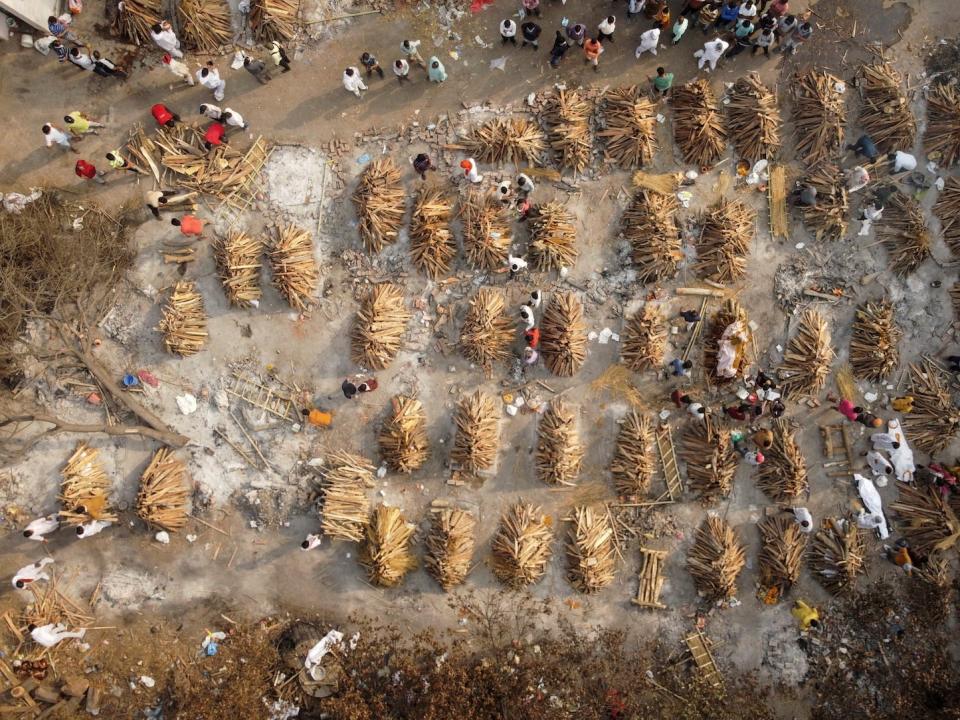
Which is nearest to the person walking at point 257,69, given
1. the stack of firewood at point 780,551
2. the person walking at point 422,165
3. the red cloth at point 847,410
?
the person walking at point 422,165

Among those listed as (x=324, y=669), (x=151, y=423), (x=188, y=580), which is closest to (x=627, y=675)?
(x=324, y=669)

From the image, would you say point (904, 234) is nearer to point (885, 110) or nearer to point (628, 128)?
point (885, 110)

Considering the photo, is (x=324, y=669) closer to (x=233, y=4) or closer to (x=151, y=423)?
(x=151, y=423)

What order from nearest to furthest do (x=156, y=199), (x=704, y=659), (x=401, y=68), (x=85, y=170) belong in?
(x=401, y=68) → (x=85, y=170) → (x=156, y=199) → (x=704, y=659)

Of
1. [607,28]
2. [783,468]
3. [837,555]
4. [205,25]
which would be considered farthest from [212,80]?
[837,555]

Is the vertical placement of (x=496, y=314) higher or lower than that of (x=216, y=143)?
lower

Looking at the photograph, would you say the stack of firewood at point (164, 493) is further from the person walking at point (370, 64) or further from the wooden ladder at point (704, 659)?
the wooden ladder at point (704, 659)
